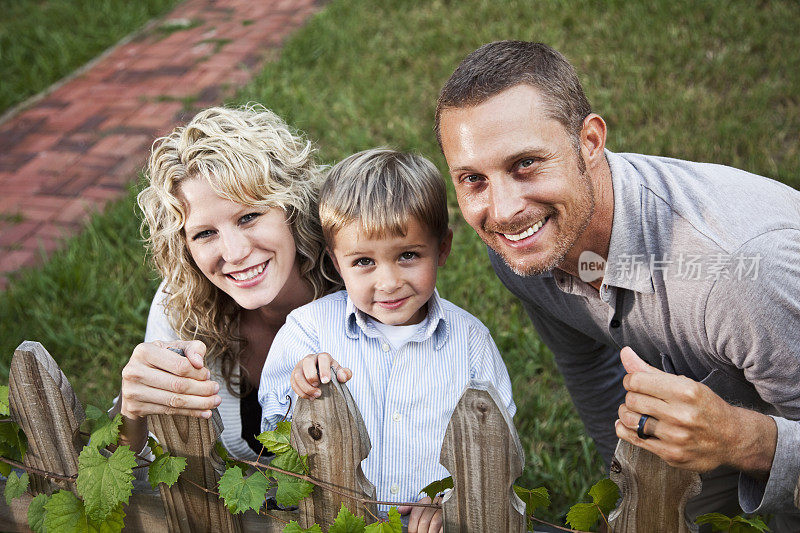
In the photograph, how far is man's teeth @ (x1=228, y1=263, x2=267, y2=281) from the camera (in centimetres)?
223

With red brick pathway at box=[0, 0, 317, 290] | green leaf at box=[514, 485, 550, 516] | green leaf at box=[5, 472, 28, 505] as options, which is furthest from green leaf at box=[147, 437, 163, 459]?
red brick pathway at box=[0, 0, 317, 290]

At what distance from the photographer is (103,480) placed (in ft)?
5.92

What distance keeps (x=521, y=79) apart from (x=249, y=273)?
0.97m

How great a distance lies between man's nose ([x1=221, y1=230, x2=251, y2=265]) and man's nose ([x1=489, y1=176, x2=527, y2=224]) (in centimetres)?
76

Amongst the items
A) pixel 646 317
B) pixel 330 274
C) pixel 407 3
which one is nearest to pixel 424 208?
pixel 330 274

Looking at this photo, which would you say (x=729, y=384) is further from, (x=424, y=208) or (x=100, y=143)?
(x=100, y=143)

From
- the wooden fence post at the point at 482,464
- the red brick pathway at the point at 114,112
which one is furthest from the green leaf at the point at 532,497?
the red brick pathway at the point at 114,112

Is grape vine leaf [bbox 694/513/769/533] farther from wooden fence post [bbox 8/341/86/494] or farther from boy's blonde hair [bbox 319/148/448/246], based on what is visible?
wooden fence post [bbox 8/341/86/494]

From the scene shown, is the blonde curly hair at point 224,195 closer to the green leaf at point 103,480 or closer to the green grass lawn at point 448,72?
the green leaf at point 103,480

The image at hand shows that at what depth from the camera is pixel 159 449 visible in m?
1.87

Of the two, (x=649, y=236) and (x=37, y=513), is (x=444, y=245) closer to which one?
(x=649, y=236)

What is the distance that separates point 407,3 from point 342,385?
17.8ft

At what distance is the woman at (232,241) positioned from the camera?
220 centimetres

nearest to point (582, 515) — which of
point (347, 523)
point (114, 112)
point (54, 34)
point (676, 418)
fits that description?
point (676, 418)
